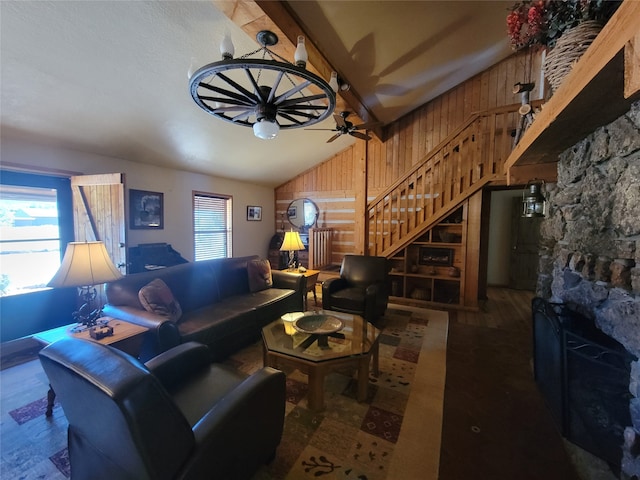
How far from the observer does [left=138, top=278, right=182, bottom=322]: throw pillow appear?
235 centimetres

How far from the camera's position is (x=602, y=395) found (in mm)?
1542

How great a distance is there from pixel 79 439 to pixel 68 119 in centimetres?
316

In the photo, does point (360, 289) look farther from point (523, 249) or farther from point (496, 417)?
point (523, 249)

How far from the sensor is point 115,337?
1919mm

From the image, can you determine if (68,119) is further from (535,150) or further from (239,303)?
(535,150)

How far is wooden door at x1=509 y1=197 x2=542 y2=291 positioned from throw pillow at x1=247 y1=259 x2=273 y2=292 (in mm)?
4988

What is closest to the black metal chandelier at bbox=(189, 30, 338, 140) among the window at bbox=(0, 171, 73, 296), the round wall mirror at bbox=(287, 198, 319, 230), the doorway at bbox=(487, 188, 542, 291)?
the window at bbox=(0, 171, 73, 296)

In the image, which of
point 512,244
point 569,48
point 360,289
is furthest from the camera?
point 512,244

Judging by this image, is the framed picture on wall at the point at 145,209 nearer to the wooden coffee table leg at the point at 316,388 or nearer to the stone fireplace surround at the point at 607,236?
the wooden coffee table leg at the point at 316,388

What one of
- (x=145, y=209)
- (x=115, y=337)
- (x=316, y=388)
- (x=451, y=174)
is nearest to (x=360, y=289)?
(x=316, y=388)

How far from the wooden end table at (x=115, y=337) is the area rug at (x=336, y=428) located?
0.29 meters

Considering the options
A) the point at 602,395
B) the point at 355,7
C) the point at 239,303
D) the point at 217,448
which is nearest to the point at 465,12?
the point at 355,7

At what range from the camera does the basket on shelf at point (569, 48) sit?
4.21 ft

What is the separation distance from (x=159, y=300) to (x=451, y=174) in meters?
4.42
